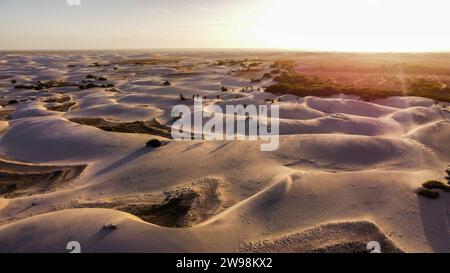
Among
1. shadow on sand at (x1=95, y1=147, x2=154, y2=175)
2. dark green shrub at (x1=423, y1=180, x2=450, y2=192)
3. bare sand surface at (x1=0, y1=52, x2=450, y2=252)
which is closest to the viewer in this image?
bare sand surface at (x1=0, y1=52, x2=450, y2=252)

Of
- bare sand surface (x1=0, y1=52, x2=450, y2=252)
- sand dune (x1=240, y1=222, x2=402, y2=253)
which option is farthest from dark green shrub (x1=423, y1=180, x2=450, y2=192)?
sand dune (x1=240, y1=222, x2=402, y2=253)

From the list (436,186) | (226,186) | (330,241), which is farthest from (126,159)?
(436,186)

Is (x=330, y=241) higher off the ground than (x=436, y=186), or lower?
lower

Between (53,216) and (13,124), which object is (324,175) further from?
(13,124)

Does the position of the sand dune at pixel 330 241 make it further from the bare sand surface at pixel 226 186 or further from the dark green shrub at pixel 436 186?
the dark green shrub at pixel 436 186

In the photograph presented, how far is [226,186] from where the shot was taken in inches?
561

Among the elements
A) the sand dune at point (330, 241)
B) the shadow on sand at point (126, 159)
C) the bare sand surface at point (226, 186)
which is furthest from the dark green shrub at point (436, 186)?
the shadow on sand at point (126, 159)

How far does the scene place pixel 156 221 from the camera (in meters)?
11.7

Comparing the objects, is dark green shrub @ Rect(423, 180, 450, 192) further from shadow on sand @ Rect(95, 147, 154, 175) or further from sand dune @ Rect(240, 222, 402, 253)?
shadow on sand @ Rect(95, 147, 154, 175)

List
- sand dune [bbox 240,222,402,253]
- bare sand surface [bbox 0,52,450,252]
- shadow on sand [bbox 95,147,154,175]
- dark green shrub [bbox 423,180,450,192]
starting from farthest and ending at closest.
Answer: shadow on sand [bbox 95,147,154,175] < dark green shrub [bbox 423,180,450,192] < bare sand surface [bbox 0,52,450,252] < sand dune [bbox 240,222,402,253]

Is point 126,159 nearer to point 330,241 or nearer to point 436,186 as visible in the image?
point 330,241

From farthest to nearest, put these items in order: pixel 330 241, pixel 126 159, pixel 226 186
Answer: pixel 126 159, pixel 226 186, pixel 330 241

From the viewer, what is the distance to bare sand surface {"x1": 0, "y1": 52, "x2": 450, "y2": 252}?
9.81 m

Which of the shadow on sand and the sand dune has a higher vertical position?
the shadow on sand
